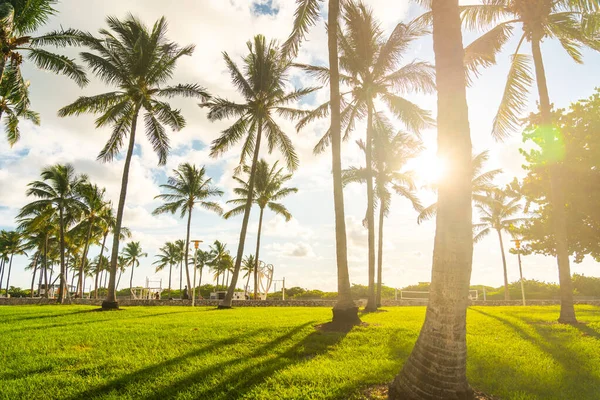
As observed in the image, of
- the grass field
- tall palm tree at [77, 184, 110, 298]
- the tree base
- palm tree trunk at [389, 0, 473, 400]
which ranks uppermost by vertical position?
tall palm tree at [77, 184, 110, 298]

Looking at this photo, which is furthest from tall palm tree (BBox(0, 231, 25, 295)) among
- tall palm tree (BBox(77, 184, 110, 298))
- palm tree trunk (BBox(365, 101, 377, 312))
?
palm tree trunk (BBox(365, 101, 377, 312))

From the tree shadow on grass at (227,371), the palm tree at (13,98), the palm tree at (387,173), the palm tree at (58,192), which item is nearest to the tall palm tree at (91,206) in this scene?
the palm tree at (58,192)

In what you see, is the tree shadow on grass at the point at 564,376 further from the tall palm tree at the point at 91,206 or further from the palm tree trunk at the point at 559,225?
the tall palm tree at the point at 91,206

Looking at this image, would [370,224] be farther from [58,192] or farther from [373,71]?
[58,192]

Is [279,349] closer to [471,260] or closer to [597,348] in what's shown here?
[471,260]

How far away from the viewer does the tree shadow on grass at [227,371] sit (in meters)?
4.45

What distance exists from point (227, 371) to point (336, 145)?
689 cm

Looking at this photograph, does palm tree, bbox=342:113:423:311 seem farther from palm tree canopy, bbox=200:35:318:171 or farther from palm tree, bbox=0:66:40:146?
palm tree, bbox=0:66:40:146

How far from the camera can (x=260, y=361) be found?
586 centimetres

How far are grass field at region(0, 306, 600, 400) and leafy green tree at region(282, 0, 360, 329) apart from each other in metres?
0.75

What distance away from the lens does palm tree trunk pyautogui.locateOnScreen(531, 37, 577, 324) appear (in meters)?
10.1

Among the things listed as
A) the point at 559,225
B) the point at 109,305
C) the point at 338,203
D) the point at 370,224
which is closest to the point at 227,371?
the point at 338,203

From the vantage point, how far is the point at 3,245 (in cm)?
5375

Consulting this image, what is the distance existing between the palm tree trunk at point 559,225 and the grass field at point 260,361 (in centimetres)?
106
